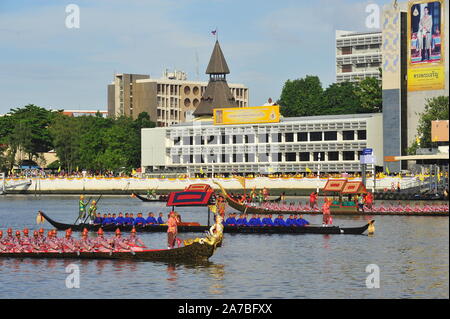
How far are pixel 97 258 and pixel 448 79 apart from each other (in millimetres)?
30568

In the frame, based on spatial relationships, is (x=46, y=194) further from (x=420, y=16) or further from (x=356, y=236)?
(x=356, y=236)

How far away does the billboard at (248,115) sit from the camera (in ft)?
536

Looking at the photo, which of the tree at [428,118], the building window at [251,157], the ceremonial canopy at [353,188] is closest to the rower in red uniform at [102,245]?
the ceremonial canopy at [353,188]

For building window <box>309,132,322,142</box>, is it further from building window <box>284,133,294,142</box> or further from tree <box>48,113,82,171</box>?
tree <box>48,113,82,171</box>

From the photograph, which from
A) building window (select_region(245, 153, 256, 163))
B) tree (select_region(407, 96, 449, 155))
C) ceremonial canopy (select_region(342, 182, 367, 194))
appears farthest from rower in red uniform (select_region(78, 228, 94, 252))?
building window (select_region(245, 153, 256, 163))

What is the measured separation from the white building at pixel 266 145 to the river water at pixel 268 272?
84771 millimetres

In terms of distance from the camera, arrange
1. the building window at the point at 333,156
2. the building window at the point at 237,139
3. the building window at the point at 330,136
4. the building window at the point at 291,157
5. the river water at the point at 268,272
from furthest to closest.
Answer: the building window at the point at 237,139
the building window at the point at 291,157
the building window at the point at 330,136
the building window at the point at 333,156
the river water at the point at 268,272

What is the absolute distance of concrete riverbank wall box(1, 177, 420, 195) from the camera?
144m

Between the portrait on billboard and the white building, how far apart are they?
1504cm

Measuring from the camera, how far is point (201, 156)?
17150 cm

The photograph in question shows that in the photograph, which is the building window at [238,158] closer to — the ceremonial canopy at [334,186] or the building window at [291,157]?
the building window at [291,157]

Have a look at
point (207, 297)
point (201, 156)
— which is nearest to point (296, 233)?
point (207, 297)

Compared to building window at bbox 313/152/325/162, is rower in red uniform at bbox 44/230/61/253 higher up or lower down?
lower down

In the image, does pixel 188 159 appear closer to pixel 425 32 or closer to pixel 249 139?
pixel 249 139
